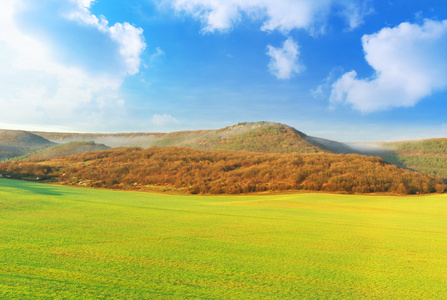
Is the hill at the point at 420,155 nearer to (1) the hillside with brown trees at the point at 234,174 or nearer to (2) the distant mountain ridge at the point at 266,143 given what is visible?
(2) the distant mountain ridge at the point at 266,143

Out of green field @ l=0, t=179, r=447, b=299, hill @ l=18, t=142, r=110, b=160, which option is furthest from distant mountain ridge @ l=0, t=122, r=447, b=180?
green field @ l=0, t=179, r=447, b=299

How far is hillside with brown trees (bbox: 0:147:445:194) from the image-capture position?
23297 mm

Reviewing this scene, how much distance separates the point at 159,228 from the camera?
17.7 ft

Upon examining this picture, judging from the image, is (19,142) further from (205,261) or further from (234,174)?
(205,261)

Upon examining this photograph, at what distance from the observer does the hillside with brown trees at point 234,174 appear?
2330 cm

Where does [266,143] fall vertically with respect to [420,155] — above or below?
above

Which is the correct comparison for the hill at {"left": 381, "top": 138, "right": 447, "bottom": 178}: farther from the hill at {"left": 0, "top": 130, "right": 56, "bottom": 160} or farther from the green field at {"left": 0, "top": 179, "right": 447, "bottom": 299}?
the hill at {"left": 0, "top": 130, "right": 56, "bottom": 160}

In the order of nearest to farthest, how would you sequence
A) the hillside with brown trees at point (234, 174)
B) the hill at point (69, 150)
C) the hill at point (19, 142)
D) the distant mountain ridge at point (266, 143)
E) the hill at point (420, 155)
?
the hillside with brown trees at point (234, 174) → the hill at point (69, 150) → the hill at point (420, 155) → the distant mountain ridge at point (266, 143) → the hill at point (19, 142)

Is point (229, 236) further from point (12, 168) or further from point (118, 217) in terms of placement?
point (12, 168)

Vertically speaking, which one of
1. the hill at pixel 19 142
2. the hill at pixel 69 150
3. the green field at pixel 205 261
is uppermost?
the hill at pixel 19 142

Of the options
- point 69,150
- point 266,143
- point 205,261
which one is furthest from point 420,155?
point 205,261

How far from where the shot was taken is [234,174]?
90.6 feet

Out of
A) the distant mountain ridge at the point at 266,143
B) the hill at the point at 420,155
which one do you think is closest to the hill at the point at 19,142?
the distant mountain ridge at the point at 266,143

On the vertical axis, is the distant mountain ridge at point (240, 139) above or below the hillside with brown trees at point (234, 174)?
above
